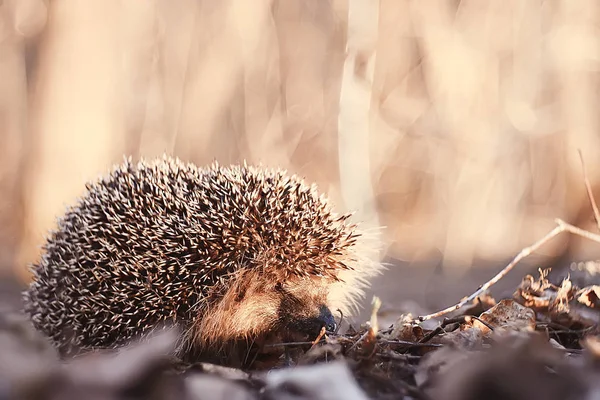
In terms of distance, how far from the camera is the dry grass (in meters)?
9.57

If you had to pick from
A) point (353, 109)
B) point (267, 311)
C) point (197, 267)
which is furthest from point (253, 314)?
point (353, 109)

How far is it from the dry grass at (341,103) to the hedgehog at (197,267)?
232 inches

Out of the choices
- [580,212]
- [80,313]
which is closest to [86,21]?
[80,313]

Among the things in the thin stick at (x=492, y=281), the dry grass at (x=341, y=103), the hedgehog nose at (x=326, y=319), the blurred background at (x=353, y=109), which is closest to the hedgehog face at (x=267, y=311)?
the hedgehog nose at (x=326, y=319)

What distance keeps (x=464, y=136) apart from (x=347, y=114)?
2.24m

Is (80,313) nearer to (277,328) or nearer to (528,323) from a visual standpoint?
(277,328)

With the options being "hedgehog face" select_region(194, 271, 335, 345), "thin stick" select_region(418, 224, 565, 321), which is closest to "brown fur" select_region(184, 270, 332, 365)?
"hedgehog face" select_region(194, 271, 335, 345)

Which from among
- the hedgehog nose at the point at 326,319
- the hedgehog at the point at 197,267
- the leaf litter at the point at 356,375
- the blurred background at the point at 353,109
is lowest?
the leaf litter at the point at 356,375

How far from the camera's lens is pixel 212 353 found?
3.67m

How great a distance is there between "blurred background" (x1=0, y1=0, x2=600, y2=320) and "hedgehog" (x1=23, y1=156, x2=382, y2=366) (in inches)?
174

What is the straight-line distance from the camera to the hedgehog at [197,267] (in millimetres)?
3580

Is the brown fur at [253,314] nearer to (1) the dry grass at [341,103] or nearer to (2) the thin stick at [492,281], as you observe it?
(2) the thin stick at [492,281]

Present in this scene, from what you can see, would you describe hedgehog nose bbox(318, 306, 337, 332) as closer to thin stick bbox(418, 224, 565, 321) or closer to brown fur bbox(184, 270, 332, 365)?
brown fur bbox(184, 270, 332, 365)

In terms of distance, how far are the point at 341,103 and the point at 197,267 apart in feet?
22.5
